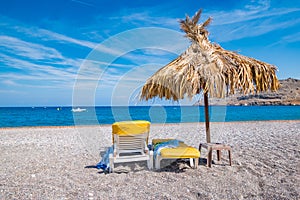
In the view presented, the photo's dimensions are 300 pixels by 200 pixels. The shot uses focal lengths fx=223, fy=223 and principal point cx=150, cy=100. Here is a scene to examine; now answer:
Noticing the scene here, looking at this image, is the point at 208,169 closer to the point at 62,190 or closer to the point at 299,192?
the point at 299,192

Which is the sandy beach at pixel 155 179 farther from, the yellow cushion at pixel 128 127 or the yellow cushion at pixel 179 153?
the yellow cushion at pixel 128 127

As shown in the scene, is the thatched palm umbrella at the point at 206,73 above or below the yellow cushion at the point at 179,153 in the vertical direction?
above

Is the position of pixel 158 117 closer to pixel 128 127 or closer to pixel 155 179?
pixel 128 127

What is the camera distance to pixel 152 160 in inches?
158

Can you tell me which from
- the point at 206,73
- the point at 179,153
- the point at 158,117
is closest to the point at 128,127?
the point at 179,153

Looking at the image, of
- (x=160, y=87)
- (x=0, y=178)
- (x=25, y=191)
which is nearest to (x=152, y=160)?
(x=160, y=87)

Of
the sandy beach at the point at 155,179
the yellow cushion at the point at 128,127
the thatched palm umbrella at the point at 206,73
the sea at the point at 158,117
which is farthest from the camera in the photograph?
the sea at the point at 158,117

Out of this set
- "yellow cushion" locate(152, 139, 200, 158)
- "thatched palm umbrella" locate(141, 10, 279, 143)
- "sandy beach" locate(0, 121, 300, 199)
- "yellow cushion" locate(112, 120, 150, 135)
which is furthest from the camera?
"yellow cushion" locate(112, 120, 150, 135)

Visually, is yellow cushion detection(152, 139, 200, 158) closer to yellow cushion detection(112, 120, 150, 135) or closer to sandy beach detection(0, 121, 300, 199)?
sandy beach detection(0, 121, 300, 199)

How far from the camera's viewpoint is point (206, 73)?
12.4ft

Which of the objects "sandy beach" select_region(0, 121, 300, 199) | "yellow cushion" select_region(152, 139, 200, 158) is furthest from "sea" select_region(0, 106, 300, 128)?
"yellow cushion" select_region(152, 139, 200, 158)

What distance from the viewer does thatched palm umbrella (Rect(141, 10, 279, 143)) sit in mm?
3818

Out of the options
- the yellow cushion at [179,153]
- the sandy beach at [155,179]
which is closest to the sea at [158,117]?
the sandy beach at [155,179]

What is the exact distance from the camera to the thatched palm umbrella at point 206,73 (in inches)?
150
